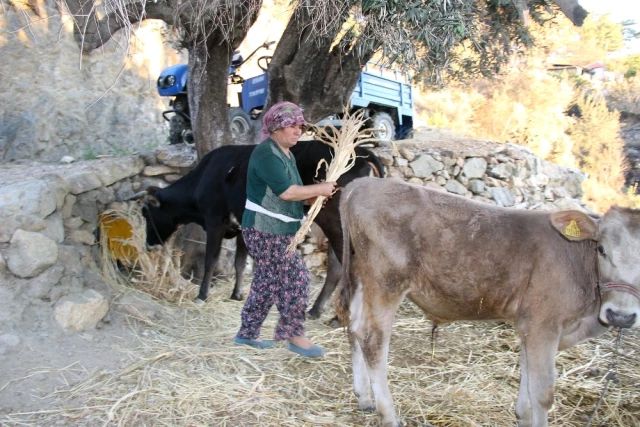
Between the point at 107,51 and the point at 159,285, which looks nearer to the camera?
the point at 159,285

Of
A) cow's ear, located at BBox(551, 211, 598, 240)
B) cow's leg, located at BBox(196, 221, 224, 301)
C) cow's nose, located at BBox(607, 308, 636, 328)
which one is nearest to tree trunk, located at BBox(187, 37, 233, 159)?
cow's leg, located at BBox(196, 221, 224, 301)

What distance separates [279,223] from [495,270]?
175cm

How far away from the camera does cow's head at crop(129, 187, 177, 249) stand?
291 inches

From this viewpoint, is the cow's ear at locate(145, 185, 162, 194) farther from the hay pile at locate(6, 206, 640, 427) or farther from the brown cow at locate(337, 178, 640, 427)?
the brown cow at locate(337, 178, 640, 427)

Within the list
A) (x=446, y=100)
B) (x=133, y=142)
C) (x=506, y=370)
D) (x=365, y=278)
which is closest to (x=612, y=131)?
(x=446, y=100)

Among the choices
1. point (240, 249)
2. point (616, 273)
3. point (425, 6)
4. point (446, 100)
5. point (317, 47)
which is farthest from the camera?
point (446, 100)

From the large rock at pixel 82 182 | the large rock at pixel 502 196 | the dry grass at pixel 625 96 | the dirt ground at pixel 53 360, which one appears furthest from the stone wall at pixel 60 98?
the dry grass at pixel 625 96

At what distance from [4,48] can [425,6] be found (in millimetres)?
9934

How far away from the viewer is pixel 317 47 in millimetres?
6773

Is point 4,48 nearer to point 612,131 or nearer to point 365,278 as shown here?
point 365,278

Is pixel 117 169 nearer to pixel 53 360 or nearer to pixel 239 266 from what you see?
pixel 239 266

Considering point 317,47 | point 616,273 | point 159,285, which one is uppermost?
point 317,47

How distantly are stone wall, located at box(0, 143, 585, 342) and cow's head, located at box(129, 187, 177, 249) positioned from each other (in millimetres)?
378

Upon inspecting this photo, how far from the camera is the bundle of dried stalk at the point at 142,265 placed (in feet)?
22.3
